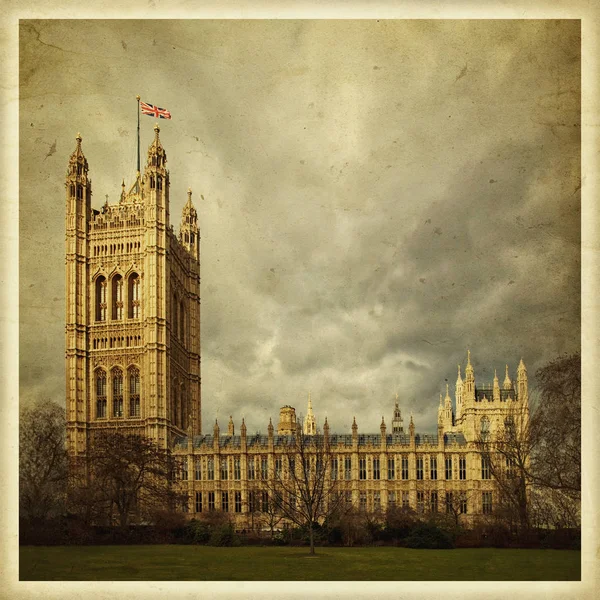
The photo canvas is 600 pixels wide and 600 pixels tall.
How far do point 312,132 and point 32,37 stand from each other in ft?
14.1

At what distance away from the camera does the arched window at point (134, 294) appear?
51.1 feet

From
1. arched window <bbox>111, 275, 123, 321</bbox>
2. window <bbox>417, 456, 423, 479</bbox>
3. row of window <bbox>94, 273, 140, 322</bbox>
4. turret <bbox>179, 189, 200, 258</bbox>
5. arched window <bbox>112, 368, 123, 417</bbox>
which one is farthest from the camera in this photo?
window <bbox>417, 456, 423, 479</bbox>

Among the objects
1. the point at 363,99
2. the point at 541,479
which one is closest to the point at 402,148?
the point at 363,99

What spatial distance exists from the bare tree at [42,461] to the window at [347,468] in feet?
15.9

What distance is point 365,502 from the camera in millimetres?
14562

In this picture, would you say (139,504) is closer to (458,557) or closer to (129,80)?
(458,557)

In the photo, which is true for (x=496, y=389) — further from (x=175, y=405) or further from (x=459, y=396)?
(x=175, y=405)

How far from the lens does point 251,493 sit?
1625 cm

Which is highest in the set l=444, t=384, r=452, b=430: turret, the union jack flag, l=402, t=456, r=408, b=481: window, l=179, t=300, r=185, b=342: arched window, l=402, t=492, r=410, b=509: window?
the union jack flag

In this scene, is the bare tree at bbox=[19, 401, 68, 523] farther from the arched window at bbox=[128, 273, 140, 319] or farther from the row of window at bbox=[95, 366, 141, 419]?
the arched window at bbox=[128, 273, 140, 319]

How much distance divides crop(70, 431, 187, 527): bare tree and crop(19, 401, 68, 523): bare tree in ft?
1.37

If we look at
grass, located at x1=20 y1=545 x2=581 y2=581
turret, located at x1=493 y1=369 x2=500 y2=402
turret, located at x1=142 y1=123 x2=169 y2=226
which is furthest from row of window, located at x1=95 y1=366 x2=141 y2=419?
turret, located at x1=493 y1=369 x2=500 y2=402

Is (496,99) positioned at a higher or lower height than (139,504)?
higher

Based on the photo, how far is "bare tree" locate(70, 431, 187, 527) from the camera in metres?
13.9
